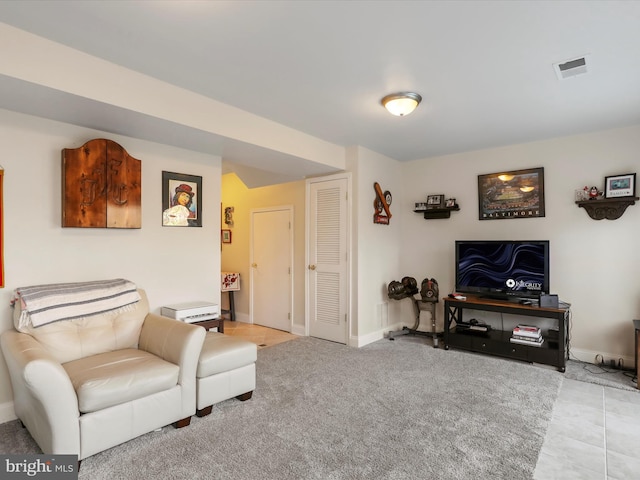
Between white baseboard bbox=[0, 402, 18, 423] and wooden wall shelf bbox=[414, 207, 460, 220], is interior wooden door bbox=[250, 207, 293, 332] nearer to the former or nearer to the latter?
wooden wall shelf bbox=[414, 207, 460, 220]

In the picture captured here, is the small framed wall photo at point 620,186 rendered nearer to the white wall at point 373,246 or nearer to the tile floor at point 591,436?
the tile floor at point 591,436

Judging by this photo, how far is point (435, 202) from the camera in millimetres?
4852

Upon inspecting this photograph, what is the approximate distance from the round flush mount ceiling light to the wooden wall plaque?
7.21ft

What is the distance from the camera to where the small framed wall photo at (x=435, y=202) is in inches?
190

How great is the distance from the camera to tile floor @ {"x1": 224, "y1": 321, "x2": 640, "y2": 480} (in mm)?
2002

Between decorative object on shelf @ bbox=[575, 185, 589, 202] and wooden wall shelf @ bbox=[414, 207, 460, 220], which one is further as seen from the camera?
wooden wall shelf @ bbox=[414, 207, 460, 220]

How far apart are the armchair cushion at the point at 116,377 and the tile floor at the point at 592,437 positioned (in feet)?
7.41

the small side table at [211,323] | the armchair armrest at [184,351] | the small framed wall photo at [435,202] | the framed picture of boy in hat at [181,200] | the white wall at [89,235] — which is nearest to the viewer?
the armchair armrest at [184,351]

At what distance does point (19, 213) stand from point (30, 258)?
1.10ft

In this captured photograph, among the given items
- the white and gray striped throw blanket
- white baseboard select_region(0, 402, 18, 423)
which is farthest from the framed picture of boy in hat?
white baseboard select_region(0, 402, 18, 423)

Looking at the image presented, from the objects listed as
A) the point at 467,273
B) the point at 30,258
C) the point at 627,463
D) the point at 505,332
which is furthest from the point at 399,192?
the point at 30,258

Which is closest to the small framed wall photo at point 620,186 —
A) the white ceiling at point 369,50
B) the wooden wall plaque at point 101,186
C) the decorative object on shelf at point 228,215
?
the white ceiling at point 369,50

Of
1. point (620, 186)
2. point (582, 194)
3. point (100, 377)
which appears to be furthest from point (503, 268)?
point (100, 377)

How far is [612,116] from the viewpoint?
337cm
